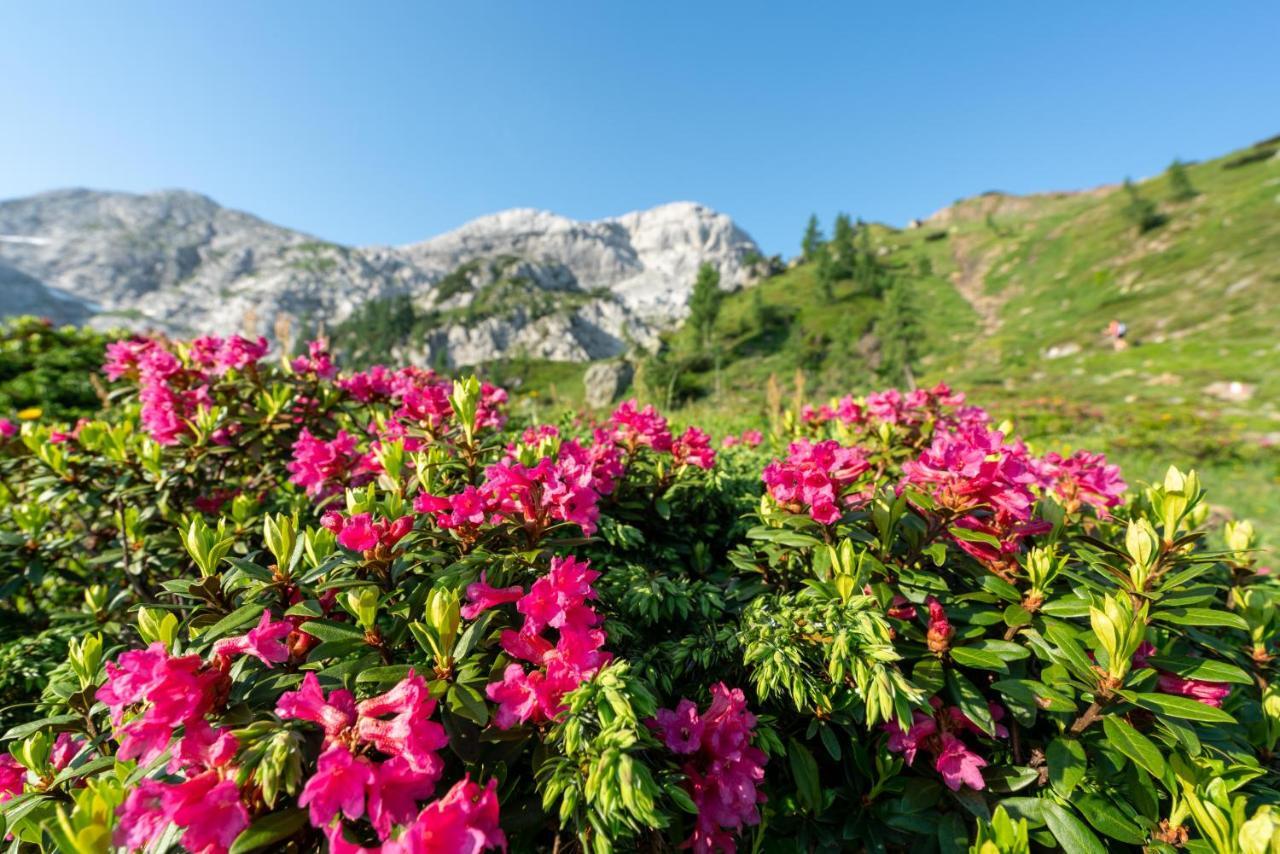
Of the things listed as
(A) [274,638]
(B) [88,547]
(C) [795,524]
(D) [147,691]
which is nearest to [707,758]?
(C) [795,524]

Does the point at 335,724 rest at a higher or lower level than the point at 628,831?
higher

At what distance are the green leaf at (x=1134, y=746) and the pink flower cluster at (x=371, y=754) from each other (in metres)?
1.53

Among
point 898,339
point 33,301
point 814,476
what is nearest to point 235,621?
point 814,476

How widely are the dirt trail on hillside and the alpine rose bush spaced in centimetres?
4116

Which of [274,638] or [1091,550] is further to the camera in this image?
[1091,550]

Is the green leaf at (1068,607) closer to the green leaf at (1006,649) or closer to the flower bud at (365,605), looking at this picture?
the green leaf at (1006,649)

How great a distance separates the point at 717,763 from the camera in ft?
3.96

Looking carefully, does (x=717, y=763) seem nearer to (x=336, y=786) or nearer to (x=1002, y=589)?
(x=336, y=786)

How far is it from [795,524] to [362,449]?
239cm

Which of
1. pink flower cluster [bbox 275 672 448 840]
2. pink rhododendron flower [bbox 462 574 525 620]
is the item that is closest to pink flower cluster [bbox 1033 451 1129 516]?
pink rhododendron flower [bbox 462 574 525 620]

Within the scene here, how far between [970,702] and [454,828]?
1287mm

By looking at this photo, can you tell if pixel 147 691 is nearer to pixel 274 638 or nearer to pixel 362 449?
pixel 274 638

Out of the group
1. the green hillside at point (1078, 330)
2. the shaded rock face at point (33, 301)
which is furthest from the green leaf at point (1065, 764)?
the shaded rock face at point (33, 301)

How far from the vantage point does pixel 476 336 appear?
234 feet
